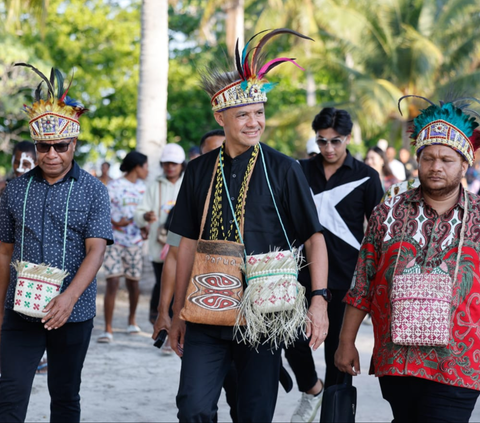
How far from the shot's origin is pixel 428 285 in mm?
3729

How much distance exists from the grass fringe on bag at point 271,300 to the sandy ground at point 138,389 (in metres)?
2.44

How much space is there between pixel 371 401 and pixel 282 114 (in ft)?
73.6

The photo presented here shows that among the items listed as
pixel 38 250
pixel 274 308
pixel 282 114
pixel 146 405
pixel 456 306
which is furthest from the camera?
pixel 282 114

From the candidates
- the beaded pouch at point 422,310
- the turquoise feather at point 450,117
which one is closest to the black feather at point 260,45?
the turquoise feather at point 450,117

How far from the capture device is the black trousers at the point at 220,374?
412 cm

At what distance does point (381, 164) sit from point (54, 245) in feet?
24.7

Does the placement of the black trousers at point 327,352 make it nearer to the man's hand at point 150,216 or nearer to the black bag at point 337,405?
the black bag at point 337,405

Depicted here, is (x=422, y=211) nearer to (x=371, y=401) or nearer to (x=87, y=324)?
(x=87, y=324)

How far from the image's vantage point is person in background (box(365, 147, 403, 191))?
1136 cm

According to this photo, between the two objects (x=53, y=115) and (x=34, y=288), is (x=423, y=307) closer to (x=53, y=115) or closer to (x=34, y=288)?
(x=34, y=288)

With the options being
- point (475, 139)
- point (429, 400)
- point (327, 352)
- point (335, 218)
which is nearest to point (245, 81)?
point (475, 139)

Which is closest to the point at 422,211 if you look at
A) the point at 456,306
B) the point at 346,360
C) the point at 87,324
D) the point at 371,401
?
the point at 456,306

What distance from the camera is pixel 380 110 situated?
26.3 meters

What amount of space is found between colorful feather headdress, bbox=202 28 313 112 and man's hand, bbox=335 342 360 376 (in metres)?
1.39
